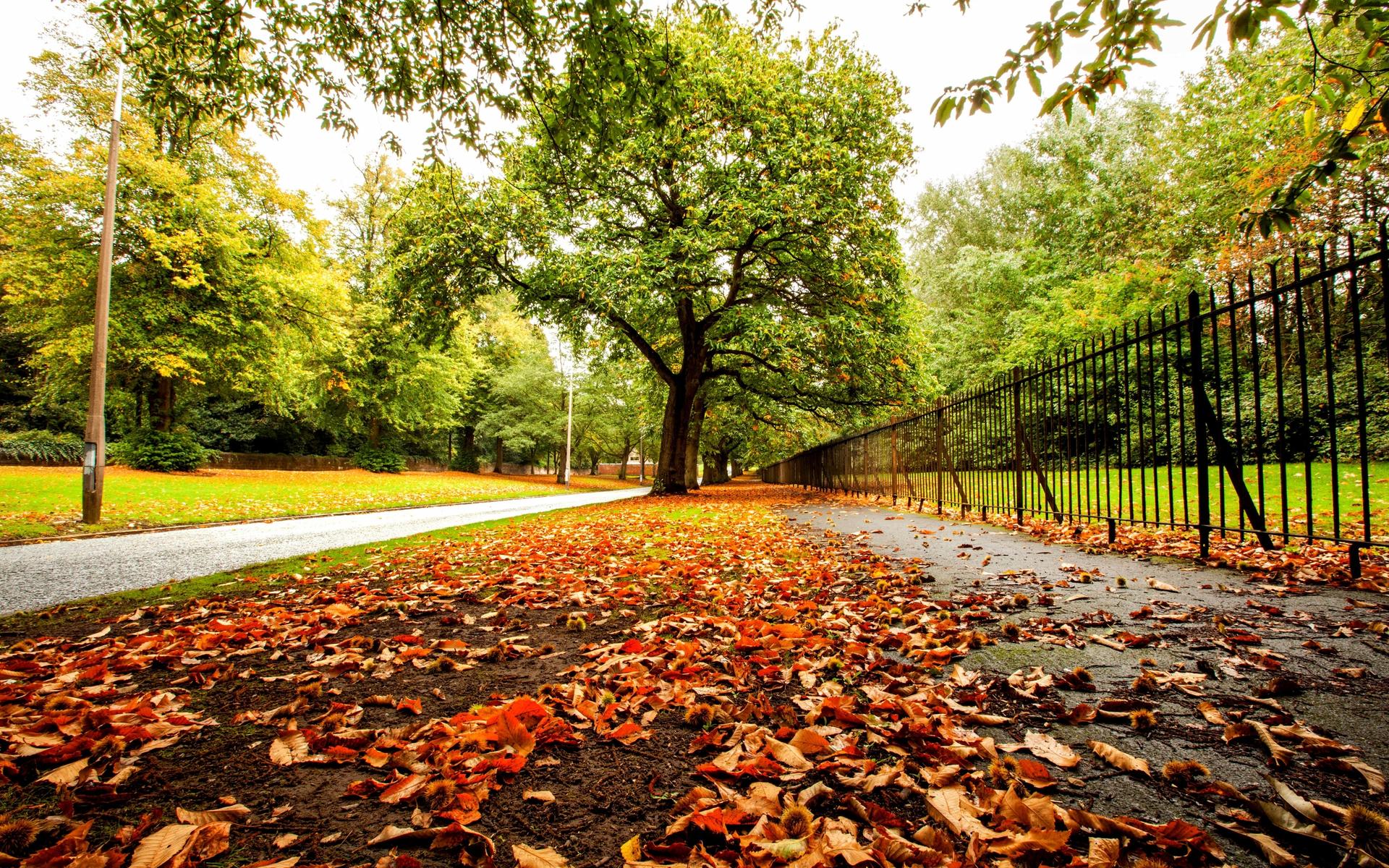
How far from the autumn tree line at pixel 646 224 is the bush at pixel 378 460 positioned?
232 mm

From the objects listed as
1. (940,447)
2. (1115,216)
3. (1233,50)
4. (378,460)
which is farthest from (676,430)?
(378,460)

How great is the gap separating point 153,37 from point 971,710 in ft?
28.0

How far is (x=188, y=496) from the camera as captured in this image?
1359 cm

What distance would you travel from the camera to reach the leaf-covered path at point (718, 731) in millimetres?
1446

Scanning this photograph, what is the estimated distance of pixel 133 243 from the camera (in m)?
19.4

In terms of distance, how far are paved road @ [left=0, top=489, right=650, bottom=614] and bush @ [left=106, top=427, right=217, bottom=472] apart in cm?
1434

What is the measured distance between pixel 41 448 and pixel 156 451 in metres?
4.45

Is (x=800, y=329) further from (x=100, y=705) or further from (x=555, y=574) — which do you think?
(x=100, y=705)

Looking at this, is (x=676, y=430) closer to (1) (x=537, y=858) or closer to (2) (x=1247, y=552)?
(2) (x=1247, y=552)

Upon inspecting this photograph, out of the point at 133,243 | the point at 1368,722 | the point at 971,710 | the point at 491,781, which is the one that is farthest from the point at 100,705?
the point at 133,243

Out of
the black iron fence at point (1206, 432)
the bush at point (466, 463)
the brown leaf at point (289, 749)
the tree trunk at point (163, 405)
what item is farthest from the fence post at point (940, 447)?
the bush at point (466, 463)

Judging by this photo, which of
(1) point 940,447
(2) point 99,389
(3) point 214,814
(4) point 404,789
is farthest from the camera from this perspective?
(1) point 940,447

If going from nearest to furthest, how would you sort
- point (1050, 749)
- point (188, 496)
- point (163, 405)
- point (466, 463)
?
1. point (1050, 749)
2. point (188, 496)
3. point (163, 405)
4. point (466, 463)

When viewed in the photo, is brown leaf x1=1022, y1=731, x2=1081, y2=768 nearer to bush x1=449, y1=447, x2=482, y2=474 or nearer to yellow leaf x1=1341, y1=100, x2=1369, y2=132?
yellow leaf x1=1341, y1=100, x2=1369, y2=132
